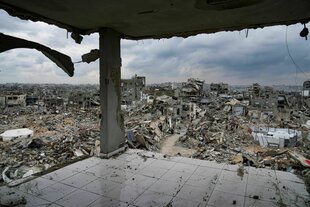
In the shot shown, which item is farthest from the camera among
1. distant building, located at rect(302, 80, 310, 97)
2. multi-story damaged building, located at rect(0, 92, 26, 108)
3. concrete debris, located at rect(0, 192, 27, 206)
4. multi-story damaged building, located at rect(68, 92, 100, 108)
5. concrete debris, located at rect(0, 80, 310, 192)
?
multi-story damaged building, located at rect(68, 92, 100, 108)

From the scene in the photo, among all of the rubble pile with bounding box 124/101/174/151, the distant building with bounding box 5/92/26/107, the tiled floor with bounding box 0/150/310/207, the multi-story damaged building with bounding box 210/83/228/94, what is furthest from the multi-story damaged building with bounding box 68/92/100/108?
the tiled floor with bounding box 0/150/310/207

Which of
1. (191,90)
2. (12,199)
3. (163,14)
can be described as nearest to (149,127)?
(163,14)

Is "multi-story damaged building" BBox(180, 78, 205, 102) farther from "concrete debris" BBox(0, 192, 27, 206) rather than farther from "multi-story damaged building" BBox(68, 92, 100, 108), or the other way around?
"concrete debris" BBox(0, 192, 27, 206)

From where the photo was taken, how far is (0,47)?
A: 8.41 ft

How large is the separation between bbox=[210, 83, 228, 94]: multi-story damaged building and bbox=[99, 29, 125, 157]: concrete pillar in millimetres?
52986

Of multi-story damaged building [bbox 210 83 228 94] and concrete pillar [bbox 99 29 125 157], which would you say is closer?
concrete pillar [bbox 99 29 125 157]

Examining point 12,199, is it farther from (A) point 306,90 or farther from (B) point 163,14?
(A) point 306,90

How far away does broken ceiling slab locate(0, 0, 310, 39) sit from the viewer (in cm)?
264

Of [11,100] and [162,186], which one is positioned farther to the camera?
[11,100]

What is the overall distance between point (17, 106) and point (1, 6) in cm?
4476

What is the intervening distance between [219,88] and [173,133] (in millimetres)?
39262

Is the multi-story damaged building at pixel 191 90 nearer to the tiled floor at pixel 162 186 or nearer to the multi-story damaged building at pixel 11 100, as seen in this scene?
A: the multi-story damaged building at pixel 11 100

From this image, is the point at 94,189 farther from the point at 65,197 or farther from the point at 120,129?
the point at 120,129

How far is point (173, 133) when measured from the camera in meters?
20.1
